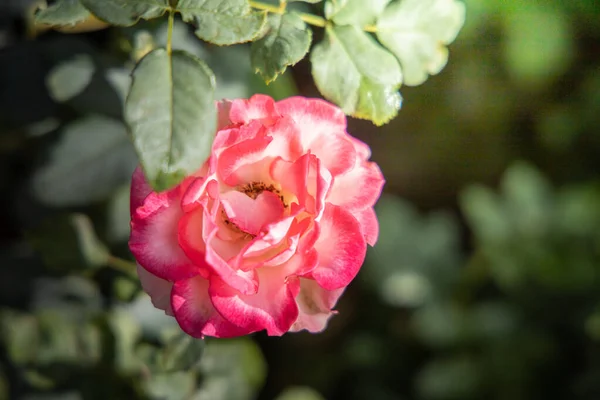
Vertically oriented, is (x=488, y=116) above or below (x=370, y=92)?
below

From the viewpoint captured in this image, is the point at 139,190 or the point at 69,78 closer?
the point at 139,190

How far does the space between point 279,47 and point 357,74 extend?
0.08 meters

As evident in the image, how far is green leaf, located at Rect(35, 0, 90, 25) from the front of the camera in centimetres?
52

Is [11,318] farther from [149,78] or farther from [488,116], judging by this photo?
[488,116]

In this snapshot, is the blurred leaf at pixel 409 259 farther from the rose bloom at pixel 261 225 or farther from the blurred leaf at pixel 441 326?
the rose bloom at pixel 261 225

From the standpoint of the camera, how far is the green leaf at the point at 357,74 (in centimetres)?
57

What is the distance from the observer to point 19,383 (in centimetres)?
101

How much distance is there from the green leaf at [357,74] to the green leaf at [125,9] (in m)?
0.15

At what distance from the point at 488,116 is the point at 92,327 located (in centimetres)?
105

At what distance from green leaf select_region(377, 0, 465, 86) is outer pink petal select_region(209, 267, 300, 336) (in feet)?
0.76

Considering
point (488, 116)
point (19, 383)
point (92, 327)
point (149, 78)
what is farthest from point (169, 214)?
point (488, 116)

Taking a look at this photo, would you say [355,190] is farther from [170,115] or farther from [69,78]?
[69,78]

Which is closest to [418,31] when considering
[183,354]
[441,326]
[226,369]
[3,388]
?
[183,354]

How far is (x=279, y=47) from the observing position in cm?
54
